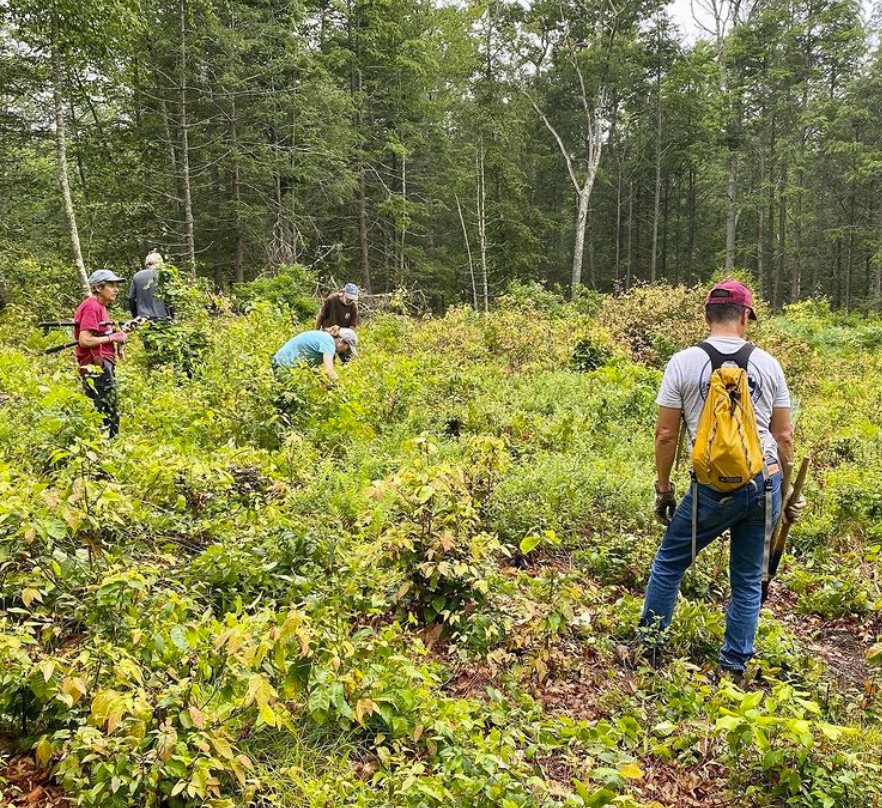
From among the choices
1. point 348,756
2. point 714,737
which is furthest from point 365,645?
point 714,737

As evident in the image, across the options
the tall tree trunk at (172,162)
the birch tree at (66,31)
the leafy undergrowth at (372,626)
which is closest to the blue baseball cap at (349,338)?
the leafy undergrowth at (372,626)

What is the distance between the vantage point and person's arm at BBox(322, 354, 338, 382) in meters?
6.83

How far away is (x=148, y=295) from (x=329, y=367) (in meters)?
3.66

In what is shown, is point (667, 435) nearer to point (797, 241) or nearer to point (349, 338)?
point (349, 338)

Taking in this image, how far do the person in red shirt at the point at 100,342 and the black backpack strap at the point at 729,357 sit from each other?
543 centimetres

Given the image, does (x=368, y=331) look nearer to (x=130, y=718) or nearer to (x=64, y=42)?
(x=64, y=42)

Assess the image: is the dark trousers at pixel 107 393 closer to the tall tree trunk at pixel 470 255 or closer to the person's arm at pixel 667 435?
the person's arm at pixel 667 435

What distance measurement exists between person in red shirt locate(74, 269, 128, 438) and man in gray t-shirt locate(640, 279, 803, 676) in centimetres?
519

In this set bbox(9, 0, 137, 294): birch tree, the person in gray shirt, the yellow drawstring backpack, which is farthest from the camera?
bbox(9, 0, 137, 294): birch tree

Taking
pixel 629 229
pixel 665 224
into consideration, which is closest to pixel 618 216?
pixel 629 229

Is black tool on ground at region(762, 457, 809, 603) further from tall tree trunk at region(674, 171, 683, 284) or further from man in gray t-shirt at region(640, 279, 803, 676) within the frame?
tall tree trunk at region(674, 171, 683, 284)

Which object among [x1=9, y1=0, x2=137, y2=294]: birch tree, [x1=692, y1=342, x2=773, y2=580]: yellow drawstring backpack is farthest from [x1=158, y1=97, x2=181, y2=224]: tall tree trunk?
[x1=692, y1=342, x2=773, y2=580]: yellow drawstring backpack

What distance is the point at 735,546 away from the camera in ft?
11.5

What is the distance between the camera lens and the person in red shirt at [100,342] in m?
6.21
